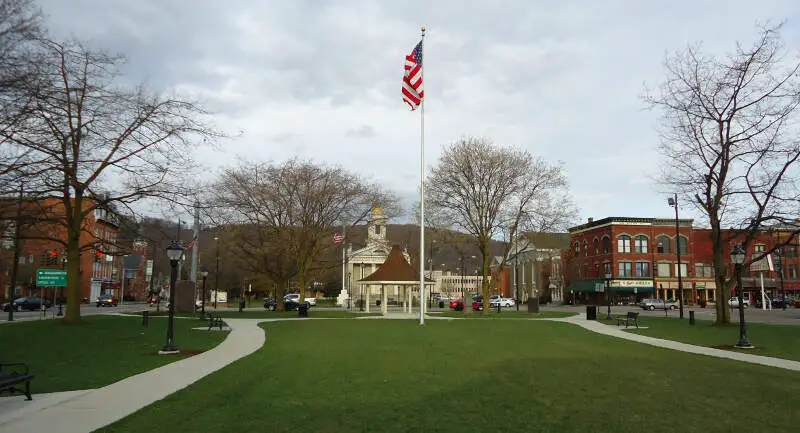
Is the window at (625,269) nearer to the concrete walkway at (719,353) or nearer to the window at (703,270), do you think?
the window at (703,270)

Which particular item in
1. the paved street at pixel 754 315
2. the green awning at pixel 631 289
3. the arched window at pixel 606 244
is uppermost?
the arched window at pixel 606 244

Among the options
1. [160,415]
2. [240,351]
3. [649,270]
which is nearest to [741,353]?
[240,351]

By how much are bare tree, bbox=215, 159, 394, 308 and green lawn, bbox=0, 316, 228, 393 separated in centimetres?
1643

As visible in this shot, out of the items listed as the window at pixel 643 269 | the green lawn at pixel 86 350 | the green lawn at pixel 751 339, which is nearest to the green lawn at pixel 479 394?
the green lawn at pixel 86 350

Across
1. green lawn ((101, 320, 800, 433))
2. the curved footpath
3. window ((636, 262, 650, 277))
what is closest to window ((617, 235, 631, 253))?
window ((636, 262, 650, 277))

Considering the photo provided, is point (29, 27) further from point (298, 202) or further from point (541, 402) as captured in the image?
point (298, 202)

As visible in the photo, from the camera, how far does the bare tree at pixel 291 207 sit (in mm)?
42281

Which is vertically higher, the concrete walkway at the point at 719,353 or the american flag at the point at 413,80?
the american flag at the point at 413,80

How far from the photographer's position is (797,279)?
90.9 metres

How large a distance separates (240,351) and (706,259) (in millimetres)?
82639

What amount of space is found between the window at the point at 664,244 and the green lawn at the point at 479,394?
73.5 m

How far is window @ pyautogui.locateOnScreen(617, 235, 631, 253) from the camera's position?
8356cm

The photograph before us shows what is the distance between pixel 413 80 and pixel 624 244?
208ft

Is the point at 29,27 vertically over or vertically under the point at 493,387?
over
